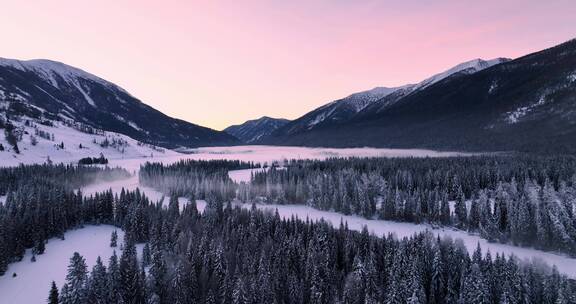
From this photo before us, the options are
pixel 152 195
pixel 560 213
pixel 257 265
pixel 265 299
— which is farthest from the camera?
pixel 152 195

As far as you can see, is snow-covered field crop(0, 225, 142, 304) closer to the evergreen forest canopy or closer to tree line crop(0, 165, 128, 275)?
tree line crop(0, 165, 128, 275)

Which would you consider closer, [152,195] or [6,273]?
[6,273]

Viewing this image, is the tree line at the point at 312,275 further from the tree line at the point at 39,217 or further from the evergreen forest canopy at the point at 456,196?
the evergreen forest canopy at the point at 456,196

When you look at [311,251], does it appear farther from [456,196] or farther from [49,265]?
[456,196]

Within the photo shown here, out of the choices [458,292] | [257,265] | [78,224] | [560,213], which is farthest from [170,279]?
[560,213]

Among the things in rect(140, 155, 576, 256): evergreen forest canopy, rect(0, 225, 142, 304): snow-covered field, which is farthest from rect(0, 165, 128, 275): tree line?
rect(140, 155, 576, 256): evergreen forest canopy

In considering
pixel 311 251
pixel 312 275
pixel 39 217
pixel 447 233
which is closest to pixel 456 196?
pixel 447 233

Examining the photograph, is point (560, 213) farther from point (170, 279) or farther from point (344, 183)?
point (170, 279)
